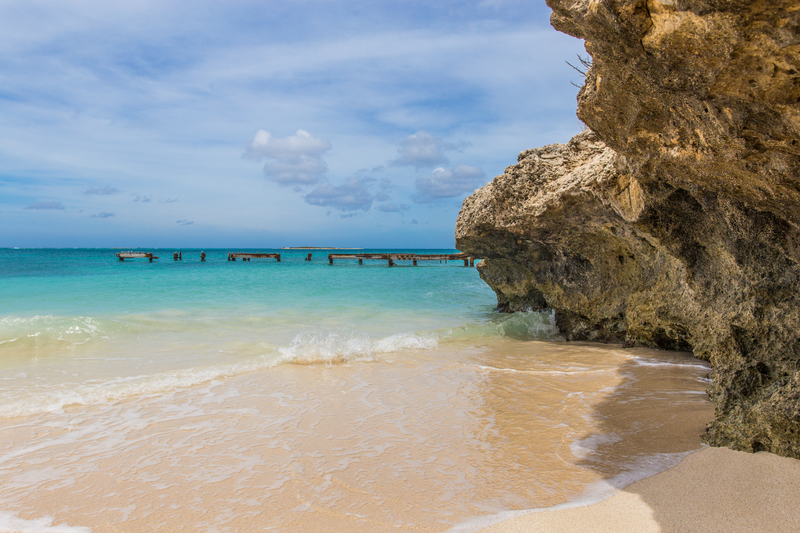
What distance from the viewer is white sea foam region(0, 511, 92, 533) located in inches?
99.7

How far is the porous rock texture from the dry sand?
1.03 ft

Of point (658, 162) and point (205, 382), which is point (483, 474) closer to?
point (658, 162)

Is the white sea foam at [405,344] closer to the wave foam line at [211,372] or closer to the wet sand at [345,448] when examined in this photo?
the wave foam line at [211,372]

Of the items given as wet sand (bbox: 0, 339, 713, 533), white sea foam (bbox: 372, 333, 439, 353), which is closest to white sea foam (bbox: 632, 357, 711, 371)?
wet sand (bbox: 0, 339, 713, 533)

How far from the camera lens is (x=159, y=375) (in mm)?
5707

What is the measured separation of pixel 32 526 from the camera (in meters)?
2.58

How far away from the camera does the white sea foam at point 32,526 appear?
2533mm

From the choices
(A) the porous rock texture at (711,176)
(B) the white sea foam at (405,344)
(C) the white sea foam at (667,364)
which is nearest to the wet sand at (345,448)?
(C) the white sea foam at (667,364)

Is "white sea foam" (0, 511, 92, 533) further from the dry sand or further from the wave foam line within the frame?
the dry sand

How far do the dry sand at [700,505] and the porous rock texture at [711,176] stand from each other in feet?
1.03

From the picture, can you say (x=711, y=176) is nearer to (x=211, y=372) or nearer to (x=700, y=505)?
(x=700, y=505)

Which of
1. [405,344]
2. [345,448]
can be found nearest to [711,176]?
[345,448]

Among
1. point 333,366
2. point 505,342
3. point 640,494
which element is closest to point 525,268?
point 505,342

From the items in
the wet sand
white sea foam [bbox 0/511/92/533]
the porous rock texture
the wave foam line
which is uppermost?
the porous rock texture
